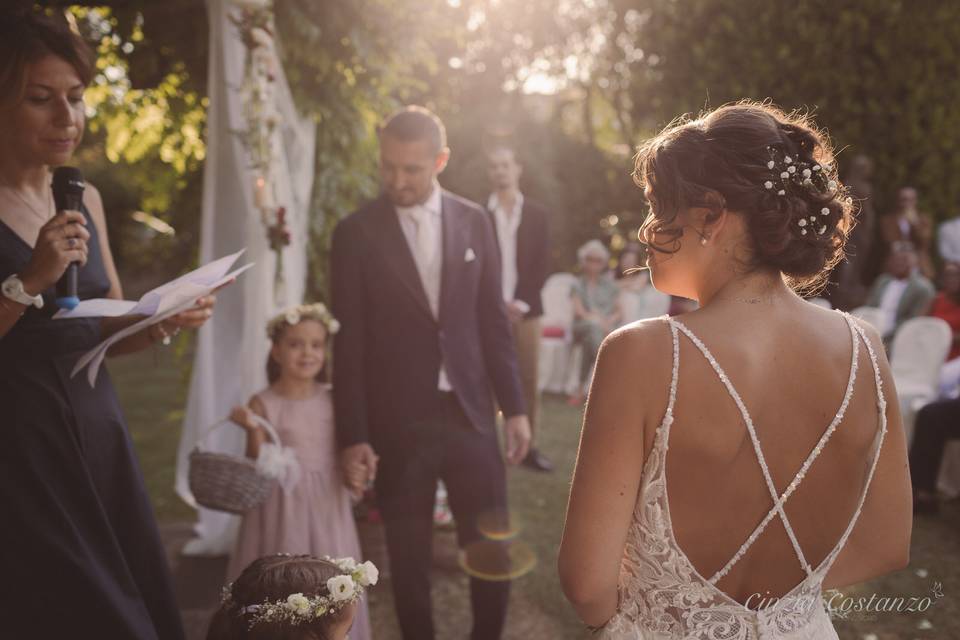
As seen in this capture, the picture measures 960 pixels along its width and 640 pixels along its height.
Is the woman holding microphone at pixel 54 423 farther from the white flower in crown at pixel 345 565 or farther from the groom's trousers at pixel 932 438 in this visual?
the groom's trousers at pixel 932 438

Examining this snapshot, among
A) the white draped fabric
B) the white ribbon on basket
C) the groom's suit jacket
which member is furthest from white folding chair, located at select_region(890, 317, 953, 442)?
the white ribbon on basket

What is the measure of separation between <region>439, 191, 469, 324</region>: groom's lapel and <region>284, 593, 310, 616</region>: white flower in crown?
1422 millimetres

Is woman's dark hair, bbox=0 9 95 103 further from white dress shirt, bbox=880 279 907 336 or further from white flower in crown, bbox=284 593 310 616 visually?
white dress shirt, bbox=880 279 907 336

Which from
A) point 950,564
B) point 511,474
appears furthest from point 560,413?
point 950,564

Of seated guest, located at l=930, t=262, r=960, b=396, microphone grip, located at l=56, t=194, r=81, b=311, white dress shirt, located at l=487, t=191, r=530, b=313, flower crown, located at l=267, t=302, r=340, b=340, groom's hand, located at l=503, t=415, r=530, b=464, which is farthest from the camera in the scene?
seated guest, located at l=930, t=262, r=960, b=396

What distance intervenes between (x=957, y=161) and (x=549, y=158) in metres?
6.48

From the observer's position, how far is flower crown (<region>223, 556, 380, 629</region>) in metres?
1.71

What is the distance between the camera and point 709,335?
143 centimetres

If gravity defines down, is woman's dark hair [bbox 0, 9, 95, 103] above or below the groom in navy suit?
above

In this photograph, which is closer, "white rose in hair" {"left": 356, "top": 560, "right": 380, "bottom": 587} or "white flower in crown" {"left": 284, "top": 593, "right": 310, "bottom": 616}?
"white flower in crown" {"left": 284, "top": 593, "right": 310, "bottom": 616}

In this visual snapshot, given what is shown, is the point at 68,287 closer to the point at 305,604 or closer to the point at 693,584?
the point at 305,604

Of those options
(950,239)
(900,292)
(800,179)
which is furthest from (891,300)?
(800,179)

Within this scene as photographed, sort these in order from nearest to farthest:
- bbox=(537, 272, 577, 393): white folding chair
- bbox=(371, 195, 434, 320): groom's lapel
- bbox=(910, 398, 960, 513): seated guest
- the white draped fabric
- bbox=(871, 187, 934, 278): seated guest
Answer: bbox=(371, 195, 434, 320): groom's lapel
the white draped fabric
bbox=(910, 398, 960, 513): seated guest
bbox=(871, 187, 934, 278): seated guest
bbox=(537, 272, 577, 393): white folding chair

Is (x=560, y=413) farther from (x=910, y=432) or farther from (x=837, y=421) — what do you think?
(x=837, y=421)
